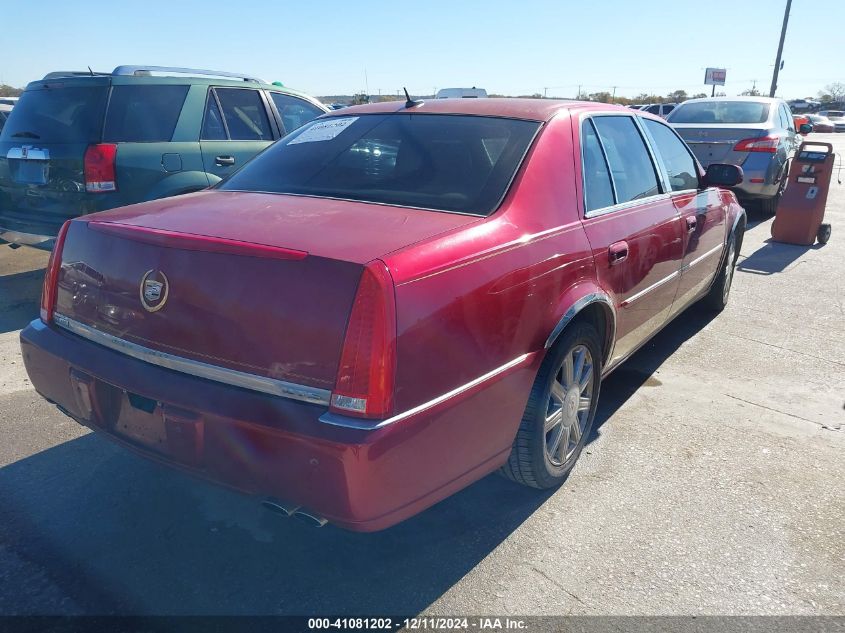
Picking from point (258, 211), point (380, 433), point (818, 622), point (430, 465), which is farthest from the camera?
point (258, 211)

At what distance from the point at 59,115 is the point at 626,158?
4.50 metres

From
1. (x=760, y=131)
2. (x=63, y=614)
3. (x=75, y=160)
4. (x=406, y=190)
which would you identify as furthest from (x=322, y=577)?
(x=760, y=131)

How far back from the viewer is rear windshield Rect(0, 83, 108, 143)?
5.44m

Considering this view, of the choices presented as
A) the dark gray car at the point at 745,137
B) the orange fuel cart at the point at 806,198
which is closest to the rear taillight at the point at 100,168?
the dark gray car at the point at 745,137

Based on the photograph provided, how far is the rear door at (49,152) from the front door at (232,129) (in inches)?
35.4

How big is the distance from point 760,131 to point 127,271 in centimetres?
941

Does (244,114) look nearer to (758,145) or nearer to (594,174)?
(594,174)

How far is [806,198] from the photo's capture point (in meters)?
8.58

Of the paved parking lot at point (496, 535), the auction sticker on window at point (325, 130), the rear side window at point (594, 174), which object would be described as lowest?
the paved parking lot at point (496, 535)

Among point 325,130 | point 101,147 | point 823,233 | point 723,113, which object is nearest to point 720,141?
point 723,113

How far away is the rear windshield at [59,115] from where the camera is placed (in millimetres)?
5438

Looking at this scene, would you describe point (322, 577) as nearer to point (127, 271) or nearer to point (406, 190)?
point (127, 271)

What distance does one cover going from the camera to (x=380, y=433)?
6.51ft

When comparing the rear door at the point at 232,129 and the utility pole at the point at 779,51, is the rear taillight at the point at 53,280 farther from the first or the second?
the utility pole at the point at 779,51
